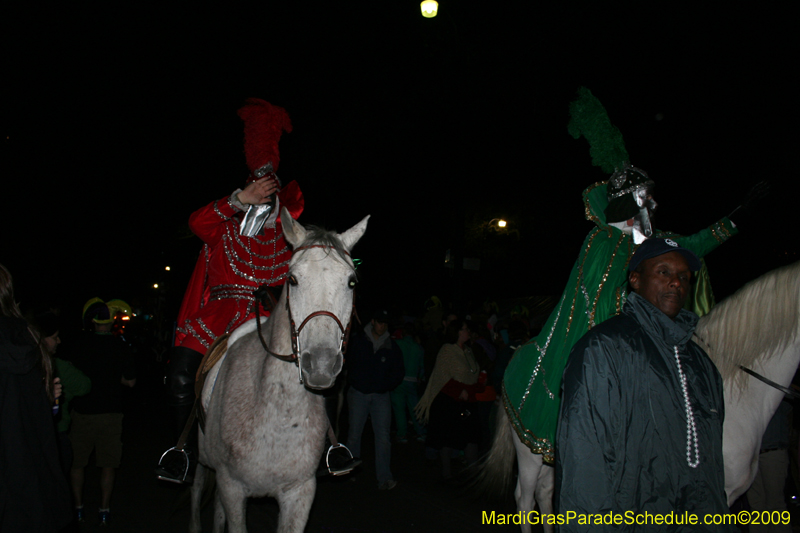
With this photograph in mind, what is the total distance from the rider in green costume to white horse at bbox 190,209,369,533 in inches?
70.6

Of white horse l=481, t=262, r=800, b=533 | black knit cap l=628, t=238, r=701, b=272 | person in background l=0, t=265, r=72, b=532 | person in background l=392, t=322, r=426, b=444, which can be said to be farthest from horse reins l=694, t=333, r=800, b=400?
person in background l=392, t=322, r=426, b=444

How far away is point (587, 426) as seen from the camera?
2184mm

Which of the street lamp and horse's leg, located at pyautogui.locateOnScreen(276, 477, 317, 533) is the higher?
the street lamp

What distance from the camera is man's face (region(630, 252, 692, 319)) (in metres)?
2.37

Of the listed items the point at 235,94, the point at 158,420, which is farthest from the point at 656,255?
the point at 235,94

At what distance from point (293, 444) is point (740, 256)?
10.3m

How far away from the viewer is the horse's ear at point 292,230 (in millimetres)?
3512

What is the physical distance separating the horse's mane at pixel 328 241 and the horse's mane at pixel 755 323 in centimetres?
236

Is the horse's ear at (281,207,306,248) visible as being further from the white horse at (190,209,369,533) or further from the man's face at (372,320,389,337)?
the man's face at (372,320,389,337)

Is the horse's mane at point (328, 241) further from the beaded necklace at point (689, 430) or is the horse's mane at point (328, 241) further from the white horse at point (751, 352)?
the white horse at point (751, 352)

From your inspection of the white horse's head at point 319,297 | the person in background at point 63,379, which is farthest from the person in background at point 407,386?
the white horse's head at point 319,297

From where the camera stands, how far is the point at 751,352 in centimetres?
339

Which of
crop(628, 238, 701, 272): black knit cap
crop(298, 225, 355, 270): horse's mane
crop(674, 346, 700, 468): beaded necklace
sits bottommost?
crop(674, 346, 700, 468): beaded necklace

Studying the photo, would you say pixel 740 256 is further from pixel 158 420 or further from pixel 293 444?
pixel 158 420
